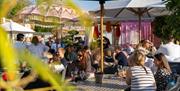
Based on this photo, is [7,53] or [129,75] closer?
[7,53]

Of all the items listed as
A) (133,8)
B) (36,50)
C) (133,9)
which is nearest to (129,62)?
(36,50)

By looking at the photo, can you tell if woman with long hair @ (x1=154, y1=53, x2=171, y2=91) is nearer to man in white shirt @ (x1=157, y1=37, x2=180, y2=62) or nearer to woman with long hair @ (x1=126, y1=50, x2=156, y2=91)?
woman with long hair @ (x1=126, y1=50, x2=156, y2=91)

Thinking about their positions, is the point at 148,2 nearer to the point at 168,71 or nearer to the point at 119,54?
the point at 119,54

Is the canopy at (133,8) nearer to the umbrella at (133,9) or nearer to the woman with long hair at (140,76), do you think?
the umbrella at (133,9)

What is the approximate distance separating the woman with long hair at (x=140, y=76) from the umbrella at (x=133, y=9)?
502cm

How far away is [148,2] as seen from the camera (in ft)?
→ 47.4

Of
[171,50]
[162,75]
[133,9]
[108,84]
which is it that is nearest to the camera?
[162,75]

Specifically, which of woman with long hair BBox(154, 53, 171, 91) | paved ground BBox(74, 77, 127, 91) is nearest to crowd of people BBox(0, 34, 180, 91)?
woman with long hair BBox(154, 53, 171, 91)

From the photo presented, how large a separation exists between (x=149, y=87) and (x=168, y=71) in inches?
29.5

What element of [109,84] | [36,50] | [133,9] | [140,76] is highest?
[36,50]

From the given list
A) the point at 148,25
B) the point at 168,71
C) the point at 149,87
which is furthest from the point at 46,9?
the point at 148,25

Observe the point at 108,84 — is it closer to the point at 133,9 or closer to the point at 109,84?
the point at 109,84

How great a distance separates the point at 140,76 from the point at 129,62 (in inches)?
23.3

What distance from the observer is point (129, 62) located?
25.2ft
